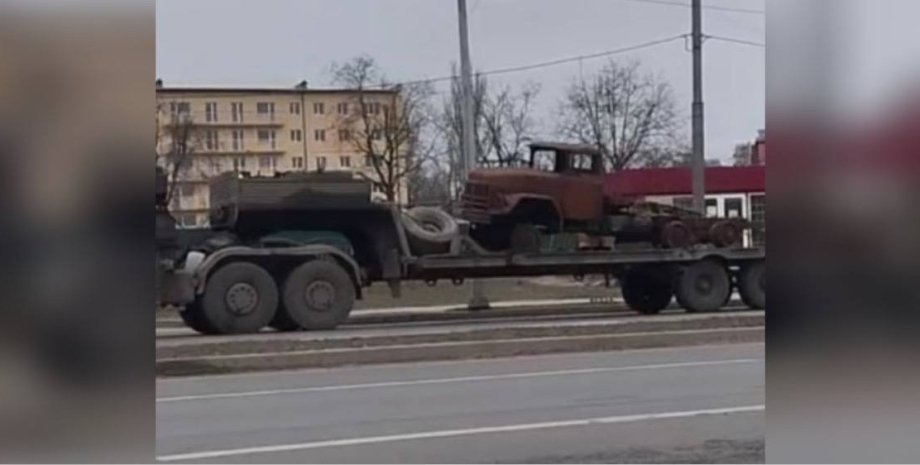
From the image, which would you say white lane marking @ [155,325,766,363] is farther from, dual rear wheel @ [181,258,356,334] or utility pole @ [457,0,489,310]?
utility pole @ [457,0,489,310]

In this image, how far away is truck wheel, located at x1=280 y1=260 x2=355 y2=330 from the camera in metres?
8.21

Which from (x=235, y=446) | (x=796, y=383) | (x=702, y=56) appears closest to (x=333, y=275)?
(x=702, y=56)

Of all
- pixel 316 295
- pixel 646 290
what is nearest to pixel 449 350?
pixel 316 295

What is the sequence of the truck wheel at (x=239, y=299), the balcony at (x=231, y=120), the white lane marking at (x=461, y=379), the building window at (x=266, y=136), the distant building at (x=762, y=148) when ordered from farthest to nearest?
the truck wheel at (x=239, y=299) < the building window at (x=266, y=136) < the white lane marking at (x=461, y=379) < the balcony at (x=231, y=120) < the distant building at (x=762, y=148)

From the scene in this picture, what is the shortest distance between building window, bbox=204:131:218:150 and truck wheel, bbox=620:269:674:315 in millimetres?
5455

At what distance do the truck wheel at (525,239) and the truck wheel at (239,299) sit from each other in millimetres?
1903

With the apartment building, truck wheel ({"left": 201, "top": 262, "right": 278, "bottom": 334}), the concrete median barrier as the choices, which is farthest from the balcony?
truck wheel ({"left": 201, "top": 262, "right": 278, "bottom": 334})

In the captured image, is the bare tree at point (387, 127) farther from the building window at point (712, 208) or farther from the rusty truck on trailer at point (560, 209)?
the building window at point (712, 208)

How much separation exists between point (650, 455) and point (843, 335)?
1448 mm

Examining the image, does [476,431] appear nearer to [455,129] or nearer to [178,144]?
[178,144]

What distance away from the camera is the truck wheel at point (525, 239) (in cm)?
884

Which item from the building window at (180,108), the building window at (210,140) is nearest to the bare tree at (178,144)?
the building window at (180,108)

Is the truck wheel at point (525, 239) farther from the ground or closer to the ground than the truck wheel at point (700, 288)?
farther from the ground

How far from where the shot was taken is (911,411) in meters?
2.09
